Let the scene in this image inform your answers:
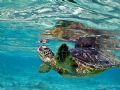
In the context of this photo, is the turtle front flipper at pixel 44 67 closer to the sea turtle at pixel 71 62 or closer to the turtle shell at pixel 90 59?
the sea turtle at pixel 71 62

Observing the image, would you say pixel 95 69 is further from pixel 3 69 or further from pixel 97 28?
pixel 3 69

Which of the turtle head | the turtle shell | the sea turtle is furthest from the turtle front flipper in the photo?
the turtle shell

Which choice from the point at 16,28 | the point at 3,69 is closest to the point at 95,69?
the point at 16,28

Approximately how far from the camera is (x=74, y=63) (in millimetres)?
16000

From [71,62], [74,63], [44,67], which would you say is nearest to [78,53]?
[74,63]

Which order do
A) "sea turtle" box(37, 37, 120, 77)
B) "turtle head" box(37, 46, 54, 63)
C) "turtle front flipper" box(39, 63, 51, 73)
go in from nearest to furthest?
"sea turtle" box(37, 37, 120, 77)
"turtle head" box(37, 46, 54, 63)
"turtle front flipper" box(39, 63, 51, 73)

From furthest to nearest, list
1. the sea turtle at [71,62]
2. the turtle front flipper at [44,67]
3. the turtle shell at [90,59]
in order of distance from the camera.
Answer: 1. the turtle shell at [90,59]
2. the turtle front flipper at [44,67]
3. the sea turtle at [71,62]

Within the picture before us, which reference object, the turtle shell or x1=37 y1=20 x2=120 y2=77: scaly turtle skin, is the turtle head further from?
the turtle shell

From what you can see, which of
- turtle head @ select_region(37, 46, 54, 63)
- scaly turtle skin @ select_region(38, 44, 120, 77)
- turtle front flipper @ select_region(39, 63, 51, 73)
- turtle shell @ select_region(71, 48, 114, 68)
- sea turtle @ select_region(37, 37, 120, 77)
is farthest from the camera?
turtle shell @ select_region(71, 48, 114, 68)

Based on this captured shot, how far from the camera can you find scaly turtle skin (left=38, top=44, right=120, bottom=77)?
1529 centimetres

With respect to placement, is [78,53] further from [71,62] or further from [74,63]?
[71,62]

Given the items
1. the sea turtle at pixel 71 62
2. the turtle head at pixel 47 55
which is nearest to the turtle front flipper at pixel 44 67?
the sea turtle at pixel 71 62

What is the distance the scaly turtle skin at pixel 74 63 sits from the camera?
50.1 feet

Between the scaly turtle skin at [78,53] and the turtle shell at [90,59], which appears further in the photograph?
the turtle shell at [90,59]
